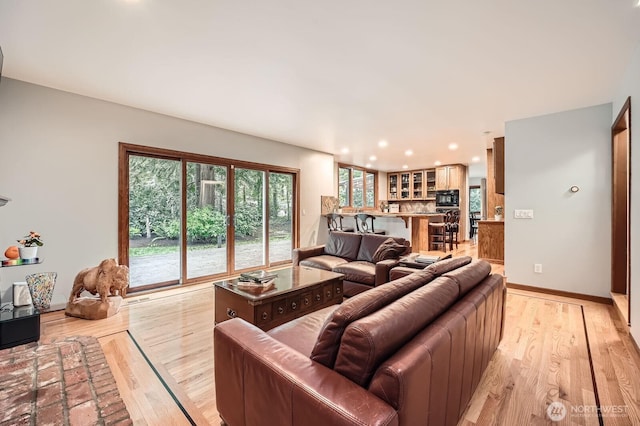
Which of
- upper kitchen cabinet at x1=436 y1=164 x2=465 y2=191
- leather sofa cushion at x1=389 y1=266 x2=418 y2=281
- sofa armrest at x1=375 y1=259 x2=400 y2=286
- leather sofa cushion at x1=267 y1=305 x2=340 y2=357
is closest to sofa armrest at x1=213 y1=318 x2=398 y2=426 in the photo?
leather sofa cushion at x1=267 y1=305 x2=340 y2=357

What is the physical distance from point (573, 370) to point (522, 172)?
293 centimetres

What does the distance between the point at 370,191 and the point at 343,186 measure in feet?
4.88

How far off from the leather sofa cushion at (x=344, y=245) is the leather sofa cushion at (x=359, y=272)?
0.45 meters

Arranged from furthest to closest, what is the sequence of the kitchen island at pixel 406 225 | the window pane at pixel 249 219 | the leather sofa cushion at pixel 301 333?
the kitchen island at pixel 406 225
the window pane at pixel 249 219
the leather sofa cushion at pixel 301 333

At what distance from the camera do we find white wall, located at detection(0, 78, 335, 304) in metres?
3.07

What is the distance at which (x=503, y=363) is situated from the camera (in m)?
2.21

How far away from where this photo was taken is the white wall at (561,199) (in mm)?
3646

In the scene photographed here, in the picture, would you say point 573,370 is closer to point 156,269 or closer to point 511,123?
point 511,123

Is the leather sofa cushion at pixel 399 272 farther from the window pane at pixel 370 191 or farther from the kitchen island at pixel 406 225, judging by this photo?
the window pane at pixel 370 191

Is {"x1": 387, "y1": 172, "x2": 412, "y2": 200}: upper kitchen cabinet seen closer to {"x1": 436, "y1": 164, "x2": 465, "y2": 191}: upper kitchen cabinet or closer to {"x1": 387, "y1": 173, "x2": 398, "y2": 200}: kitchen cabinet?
{"x1": 387, "y1": 173, "x2": 398, "y2": 200}: kitchen cabinet

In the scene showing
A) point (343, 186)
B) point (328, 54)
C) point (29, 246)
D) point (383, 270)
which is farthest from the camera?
point (343, 186)

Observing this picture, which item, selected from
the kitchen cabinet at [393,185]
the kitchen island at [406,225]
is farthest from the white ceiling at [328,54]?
the kitchen cabinet at [393,185]

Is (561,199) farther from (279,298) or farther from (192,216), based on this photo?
(192,216)

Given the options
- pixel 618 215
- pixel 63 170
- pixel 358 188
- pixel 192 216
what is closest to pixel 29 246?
pixel 63 170
